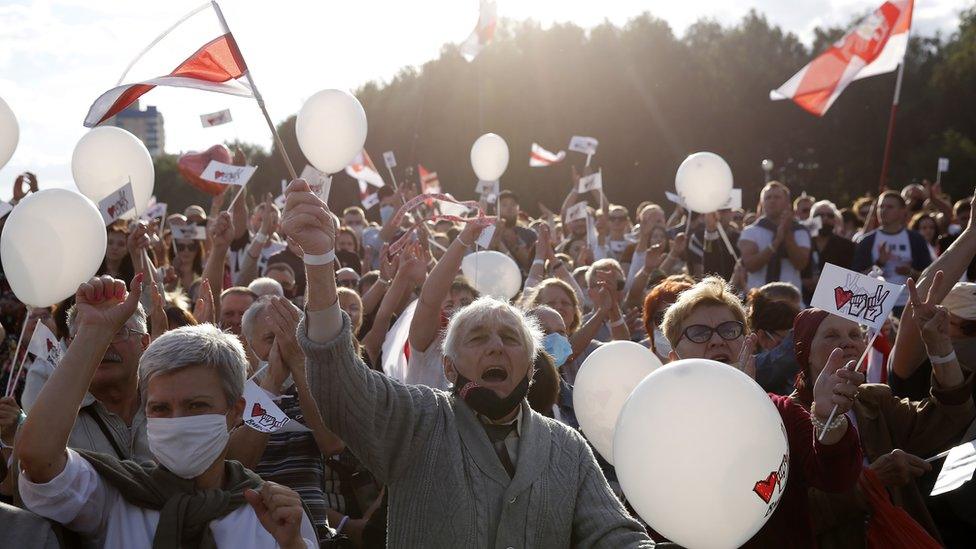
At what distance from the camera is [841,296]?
409 cm

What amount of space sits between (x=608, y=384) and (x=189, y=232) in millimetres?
5334

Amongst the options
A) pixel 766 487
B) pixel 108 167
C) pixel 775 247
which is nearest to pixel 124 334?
pixel 766 487

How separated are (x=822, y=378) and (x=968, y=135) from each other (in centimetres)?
3783

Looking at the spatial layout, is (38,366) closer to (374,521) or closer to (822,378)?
(374,521)

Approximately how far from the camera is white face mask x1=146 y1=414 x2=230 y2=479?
9.45ft

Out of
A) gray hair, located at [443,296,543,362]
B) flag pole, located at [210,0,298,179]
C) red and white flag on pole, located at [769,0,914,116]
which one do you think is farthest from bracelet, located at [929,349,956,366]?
red and white flag on pole, located at [769,0,914,116]

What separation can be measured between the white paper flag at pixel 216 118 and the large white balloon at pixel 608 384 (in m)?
6.05

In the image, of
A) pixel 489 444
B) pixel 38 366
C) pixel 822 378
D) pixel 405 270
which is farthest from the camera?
pixel 405 270

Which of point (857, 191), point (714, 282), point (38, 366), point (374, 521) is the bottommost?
point (857, 191)

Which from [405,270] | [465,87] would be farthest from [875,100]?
[405,270]

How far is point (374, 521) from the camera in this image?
4.32 metres

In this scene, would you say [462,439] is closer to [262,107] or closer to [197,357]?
[197,357]

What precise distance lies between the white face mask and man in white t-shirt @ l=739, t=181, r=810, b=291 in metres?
7.09

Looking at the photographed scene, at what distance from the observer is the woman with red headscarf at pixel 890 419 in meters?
4.04
